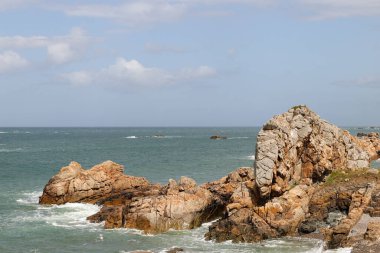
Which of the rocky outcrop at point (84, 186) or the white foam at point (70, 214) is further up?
the rocky outcrop at point (84, 186)

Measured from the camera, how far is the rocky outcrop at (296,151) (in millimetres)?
40875

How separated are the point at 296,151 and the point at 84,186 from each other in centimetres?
2297

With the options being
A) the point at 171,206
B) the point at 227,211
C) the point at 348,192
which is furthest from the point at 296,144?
the point at 171,206

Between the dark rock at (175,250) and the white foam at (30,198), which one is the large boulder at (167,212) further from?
the white foam at (30,198)

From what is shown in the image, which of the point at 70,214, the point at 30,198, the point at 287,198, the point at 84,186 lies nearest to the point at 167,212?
Result: the point at 287,198

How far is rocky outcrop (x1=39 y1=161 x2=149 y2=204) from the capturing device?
5372 centimetres

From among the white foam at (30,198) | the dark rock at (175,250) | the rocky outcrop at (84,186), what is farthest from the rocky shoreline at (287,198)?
the white foam at (30,198)

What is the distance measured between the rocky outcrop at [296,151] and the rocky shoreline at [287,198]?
79 millimetres

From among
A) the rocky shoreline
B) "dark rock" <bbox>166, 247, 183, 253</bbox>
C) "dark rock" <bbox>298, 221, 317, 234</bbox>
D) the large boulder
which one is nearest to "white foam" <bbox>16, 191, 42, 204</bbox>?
the rocky shoreline

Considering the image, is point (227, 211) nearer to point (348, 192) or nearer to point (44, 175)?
point (348, 192)

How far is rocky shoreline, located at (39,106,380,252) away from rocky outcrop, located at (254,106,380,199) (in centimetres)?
8

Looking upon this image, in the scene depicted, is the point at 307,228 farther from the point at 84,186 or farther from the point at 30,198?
the point at 30,198

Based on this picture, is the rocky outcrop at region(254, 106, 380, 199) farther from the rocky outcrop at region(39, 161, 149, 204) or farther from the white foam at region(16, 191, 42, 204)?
the white foam at region(16, 191, 42, 204)

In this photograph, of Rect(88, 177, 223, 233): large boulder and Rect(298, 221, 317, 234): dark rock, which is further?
Rect(88, 177, 223, 233): large boulder
